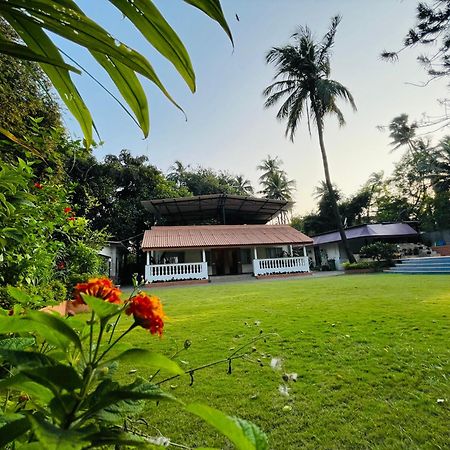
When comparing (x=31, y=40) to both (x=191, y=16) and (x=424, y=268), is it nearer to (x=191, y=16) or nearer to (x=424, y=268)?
(x=191, y=16)

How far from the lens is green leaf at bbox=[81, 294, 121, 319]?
0.38 metres

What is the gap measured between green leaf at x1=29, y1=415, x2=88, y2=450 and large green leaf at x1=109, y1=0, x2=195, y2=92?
2.35 ft

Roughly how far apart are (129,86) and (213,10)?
281 mm

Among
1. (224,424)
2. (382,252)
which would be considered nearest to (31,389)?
(224,424)

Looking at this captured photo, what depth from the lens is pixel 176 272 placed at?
1435 centimetres


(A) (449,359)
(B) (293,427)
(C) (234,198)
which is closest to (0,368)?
(B) (293,427)

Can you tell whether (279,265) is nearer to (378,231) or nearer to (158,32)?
(378,231)

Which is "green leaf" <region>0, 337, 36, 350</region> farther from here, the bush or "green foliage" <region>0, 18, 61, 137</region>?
the bush

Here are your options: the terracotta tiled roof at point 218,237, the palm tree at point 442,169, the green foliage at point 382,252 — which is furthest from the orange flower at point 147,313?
the palm tree at point 442,169

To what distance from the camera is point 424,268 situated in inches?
475

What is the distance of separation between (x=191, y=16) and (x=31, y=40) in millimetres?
460

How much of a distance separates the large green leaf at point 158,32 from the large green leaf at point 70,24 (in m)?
0.08

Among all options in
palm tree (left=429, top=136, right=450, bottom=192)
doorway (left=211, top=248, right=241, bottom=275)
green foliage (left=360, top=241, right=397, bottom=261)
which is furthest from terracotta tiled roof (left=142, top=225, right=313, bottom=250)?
palm tree (left=429, top=136, right=450, bottom=192)

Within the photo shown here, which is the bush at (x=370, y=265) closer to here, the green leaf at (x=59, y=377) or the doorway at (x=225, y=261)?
the doorway at (x=225, y=261)
